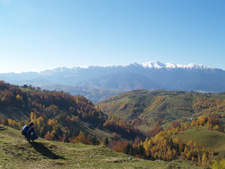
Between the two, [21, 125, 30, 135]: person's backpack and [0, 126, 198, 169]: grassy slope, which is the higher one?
[21, 125, 30, 135]: person's backpack

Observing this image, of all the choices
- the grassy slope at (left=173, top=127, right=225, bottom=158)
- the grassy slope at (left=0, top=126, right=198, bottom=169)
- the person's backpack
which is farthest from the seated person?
the grassy slope at (left=173, top=127, right=225, bottom=158)

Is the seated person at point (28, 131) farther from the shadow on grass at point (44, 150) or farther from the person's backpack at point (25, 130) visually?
the shadow on grass at point (44, 150)

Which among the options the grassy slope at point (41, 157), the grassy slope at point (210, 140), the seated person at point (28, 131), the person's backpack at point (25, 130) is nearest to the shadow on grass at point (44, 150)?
the grassy slope at point (41, 157)

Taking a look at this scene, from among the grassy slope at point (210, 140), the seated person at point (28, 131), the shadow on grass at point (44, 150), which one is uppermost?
the seated person at point (28, 131)

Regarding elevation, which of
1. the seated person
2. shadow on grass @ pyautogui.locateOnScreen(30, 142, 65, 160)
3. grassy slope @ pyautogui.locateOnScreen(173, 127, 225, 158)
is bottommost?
grassy slope @ pyautogui.locateOnScreen(173, 127, 225, 158)

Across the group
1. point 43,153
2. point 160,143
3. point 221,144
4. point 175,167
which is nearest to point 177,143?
point 160,143

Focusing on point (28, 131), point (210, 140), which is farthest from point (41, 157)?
point (210, 140)

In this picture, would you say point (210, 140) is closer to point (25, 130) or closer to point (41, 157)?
point (41, 157)

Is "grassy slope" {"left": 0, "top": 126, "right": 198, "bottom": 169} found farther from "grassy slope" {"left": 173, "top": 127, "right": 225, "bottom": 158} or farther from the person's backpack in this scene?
"grassy slope" {"left": 173, "top": 127, "right": 225, "bottom": 158}

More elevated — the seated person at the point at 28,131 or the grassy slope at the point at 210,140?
the seated person at the point at 28,131

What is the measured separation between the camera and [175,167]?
32844 mm

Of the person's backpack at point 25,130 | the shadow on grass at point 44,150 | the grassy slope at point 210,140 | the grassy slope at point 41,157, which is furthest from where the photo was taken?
the grassy slope at point 210,140

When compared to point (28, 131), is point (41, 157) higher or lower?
lower

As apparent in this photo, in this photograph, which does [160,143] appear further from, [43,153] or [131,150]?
[43,153]
